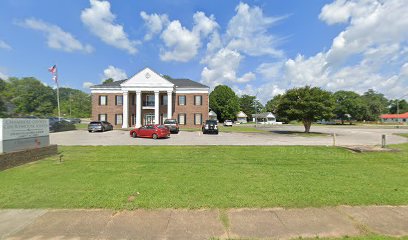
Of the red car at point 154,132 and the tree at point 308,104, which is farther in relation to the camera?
the tree at point 308,104

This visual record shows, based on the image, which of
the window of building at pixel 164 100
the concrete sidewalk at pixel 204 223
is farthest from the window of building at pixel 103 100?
the concrete sidewalk at pixel 204 223

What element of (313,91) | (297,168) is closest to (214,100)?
(313,91)

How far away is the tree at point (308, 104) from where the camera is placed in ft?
90.0

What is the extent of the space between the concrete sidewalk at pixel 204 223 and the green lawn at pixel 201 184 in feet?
1.02

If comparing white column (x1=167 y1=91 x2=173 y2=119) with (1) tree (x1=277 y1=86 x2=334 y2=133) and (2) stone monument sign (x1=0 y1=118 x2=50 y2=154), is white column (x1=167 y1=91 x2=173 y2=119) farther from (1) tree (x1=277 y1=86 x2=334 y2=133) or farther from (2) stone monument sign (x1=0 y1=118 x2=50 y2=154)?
(2) stone monument sign (x1=0 y1=118 x2=50 y2=154)

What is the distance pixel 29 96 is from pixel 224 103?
71868 mm

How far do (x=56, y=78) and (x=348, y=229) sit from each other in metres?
40.9

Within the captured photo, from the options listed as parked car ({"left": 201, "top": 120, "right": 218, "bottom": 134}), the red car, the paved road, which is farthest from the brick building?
the red car

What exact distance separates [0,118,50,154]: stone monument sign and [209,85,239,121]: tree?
6598cm

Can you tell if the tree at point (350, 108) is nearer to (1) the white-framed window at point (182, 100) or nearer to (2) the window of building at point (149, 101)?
(1) the white-framed window at point (182, 100)

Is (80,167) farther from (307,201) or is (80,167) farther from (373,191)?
(373,191)

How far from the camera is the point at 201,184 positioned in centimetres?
618

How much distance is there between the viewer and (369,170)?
8.10m

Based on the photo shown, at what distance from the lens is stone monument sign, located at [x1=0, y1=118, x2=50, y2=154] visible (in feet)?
28.8
